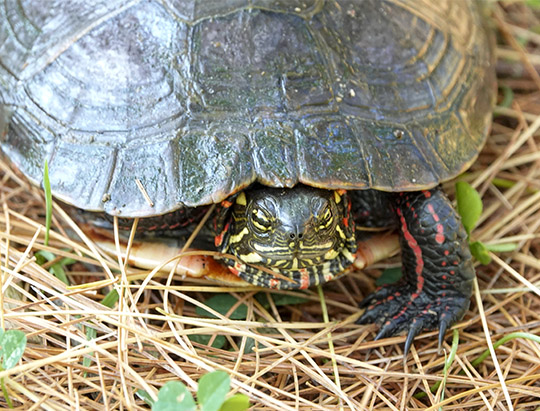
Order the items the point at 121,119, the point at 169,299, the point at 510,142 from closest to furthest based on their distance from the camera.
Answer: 1. the point at 121,119
2. the point at 169,299
3. the point at 510,142

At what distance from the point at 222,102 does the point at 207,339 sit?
42.6 inches

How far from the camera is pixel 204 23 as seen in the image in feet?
8.45

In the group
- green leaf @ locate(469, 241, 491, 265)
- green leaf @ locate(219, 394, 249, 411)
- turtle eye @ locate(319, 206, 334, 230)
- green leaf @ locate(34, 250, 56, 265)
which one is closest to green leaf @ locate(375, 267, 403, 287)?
green leaf @ locate(469, 241, 491, 265)

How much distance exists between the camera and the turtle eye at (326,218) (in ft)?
7.66

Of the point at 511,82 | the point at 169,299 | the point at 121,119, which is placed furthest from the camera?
the point at 511,82

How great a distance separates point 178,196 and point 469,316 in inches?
62.7

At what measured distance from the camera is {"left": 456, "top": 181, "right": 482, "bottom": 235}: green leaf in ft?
9.09

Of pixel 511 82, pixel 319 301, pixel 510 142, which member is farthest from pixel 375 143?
pixel 511 82

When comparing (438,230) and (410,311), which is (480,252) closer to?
(438,230)

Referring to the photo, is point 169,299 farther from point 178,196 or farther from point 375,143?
point 375,143

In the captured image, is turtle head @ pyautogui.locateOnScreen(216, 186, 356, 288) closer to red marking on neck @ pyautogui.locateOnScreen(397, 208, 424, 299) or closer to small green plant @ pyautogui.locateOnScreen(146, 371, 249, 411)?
red marking on neck @ pyautogui.locateOnScreen(397, 208, 424, 299)

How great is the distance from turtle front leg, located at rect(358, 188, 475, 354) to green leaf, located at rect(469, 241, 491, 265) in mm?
172

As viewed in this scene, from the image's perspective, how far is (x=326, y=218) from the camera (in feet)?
7.74

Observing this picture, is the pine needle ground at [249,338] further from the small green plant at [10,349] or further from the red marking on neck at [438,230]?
the red marking on neck at [438,230]
